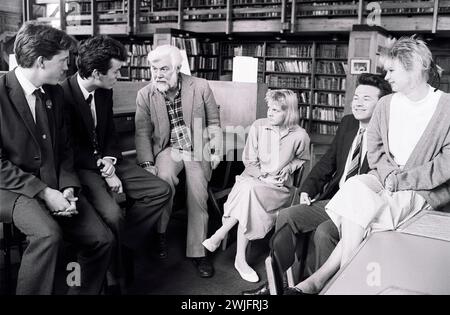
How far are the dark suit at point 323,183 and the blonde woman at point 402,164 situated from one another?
0.89ft

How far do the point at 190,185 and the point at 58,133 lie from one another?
0.97 metres

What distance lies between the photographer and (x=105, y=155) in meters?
2.54

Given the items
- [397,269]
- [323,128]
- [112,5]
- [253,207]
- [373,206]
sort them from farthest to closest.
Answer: [112,5]
[323,128]
[253,207]
[373,206]
[397,269]

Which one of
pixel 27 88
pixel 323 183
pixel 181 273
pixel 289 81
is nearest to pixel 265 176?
pixel 323 183

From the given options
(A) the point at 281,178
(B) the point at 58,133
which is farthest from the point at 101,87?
(A) the point at 281,178

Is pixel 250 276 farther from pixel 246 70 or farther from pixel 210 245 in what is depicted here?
pixel 246 70

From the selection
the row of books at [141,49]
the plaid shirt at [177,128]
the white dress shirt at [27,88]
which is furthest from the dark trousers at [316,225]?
the row of books at [141,49]

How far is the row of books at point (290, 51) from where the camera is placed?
932 centimetres

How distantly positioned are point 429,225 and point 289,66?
8.14 meters

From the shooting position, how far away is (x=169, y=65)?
2.83 m

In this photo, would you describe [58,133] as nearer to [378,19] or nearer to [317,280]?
[317,280]

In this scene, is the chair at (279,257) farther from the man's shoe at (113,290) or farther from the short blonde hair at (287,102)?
the short blonde hair at (287,102)

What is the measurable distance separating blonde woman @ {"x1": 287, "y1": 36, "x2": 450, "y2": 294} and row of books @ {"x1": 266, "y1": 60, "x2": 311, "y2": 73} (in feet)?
24.2

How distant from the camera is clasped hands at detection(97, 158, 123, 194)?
7.97 feet
